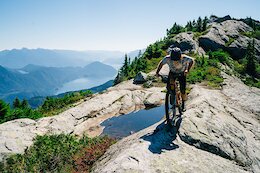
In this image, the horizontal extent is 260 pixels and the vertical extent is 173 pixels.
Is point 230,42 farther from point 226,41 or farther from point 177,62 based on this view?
point 177,62

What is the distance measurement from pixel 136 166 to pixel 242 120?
7.96m

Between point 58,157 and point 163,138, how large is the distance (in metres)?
5.02

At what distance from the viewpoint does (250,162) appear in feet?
32.9

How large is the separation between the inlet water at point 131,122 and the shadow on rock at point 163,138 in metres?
6.37

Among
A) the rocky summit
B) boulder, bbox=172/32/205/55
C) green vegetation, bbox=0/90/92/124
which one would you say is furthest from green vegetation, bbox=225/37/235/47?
the rocky summit

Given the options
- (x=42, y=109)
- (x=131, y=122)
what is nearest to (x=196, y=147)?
(x=131, y=122)

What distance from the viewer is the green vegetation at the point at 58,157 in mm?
11156

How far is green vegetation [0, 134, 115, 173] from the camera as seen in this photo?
11156 millimetres

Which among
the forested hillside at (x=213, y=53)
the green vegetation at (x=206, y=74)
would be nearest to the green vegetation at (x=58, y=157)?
the green vegetation at (x=206, y=74)

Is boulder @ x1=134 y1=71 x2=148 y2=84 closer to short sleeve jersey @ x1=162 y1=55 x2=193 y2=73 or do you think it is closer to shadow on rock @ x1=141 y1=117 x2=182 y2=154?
shadow on rock @ x1=141 y1=117 x2=182 y2=154

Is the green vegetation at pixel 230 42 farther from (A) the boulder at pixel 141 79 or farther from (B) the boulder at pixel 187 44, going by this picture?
(A) the boulder at pixel 141 79

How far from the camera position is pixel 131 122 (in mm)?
19562

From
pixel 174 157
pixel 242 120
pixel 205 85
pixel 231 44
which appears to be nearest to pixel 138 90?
pixel 205 85

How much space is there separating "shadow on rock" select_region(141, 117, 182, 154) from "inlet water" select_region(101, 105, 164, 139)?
637 centimetres
